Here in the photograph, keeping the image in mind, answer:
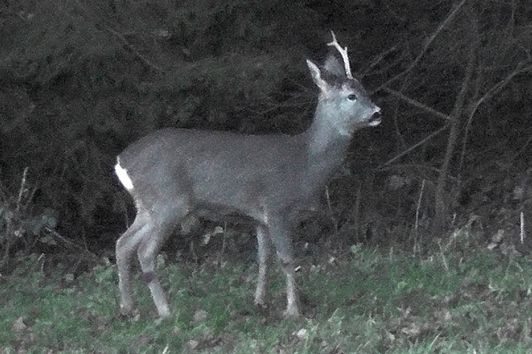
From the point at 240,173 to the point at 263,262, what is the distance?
73cm

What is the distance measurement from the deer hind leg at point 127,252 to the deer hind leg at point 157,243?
131 mm

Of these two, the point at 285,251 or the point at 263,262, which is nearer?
the point at 285,251

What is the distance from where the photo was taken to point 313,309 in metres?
8.62

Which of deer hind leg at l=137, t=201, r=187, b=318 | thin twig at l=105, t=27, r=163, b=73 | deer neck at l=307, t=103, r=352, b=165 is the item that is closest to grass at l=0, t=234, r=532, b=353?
deer hind leg at l=137, t=201, r=187, b=318

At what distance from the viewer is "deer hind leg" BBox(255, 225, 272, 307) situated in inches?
353

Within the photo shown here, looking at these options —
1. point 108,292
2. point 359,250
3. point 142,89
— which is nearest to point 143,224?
point 108,292

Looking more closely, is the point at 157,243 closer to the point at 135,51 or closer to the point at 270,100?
the point at 135,51

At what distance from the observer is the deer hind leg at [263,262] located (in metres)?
8.96

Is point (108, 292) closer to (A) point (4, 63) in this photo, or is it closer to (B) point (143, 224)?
(B) point (143, 224)

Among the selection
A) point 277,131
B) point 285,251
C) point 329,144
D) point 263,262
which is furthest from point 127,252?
point 277,131

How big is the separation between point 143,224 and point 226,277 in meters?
1.32

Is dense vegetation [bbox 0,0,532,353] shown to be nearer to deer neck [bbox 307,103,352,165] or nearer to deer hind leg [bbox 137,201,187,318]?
deer hind leg [bbox 137,201,187,318]

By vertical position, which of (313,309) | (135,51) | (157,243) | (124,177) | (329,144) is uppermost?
(135,51)

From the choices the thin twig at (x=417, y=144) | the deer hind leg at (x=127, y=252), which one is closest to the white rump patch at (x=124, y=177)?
the deer hind leg at (x=127, y=252)
